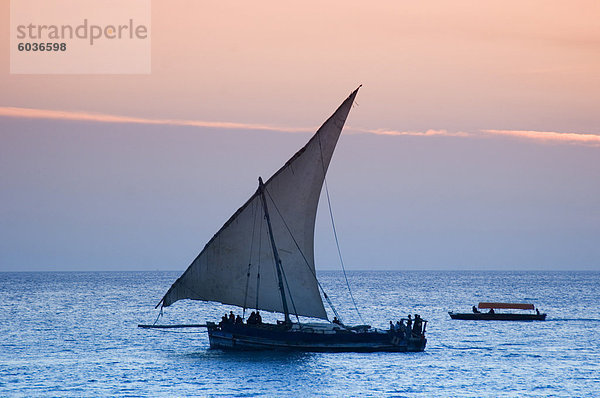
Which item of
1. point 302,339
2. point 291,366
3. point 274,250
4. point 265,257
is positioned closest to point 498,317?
point 302,339

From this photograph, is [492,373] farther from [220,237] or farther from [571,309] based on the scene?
[571,309]

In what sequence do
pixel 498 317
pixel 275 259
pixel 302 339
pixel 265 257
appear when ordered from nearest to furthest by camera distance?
1. pixel 275 259
2. pixel 265 257
3. pixel 302 339
4. pixel 498 317

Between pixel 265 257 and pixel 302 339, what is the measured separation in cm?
514

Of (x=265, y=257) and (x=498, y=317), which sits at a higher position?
(x=265, y=257)

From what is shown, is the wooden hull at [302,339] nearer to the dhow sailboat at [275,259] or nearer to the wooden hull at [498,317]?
the dhow sailboat at [275,259]

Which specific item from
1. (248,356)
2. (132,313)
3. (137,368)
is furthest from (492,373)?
(132,313)

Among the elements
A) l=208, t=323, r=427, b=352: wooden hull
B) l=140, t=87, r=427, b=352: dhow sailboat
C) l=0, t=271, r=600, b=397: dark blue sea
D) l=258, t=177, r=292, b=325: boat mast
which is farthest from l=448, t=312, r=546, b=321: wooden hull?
l=258, t=177, r=292, b=325: boat mast

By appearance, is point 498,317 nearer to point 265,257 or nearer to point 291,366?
point 265,257

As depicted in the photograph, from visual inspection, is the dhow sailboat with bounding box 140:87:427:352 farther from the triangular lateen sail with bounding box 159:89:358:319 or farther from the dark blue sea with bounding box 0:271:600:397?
the dark blue sea with bounding box 0:271:600:397

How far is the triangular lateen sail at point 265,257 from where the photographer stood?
Result: 5772cm

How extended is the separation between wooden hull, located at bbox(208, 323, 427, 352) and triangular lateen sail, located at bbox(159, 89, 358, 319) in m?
1.33

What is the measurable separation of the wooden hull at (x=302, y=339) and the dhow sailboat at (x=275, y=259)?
6cm

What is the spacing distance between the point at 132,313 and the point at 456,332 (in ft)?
145

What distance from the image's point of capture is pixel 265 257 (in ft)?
193
